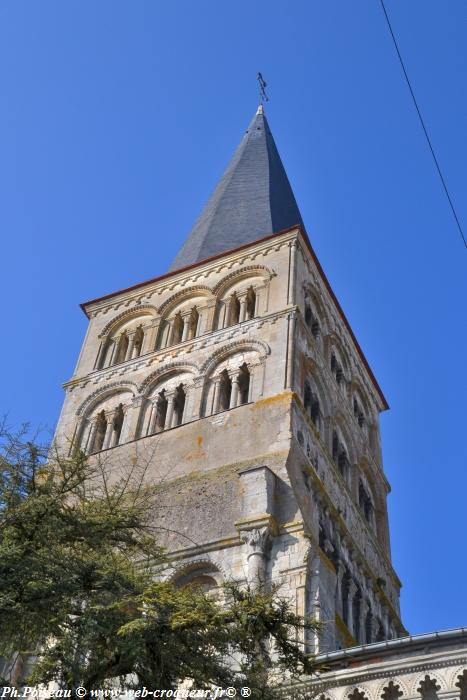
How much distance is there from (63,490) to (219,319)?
48.7 feet

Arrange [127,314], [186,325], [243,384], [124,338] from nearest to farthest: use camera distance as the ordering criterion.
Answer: [243,384] < [186,325] < [124,338] < [127,314]

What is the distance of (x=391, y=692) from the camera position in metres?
12.1

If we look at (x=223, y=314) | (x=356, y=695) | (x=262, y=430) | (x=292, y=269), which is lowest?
(x=356, y=695)

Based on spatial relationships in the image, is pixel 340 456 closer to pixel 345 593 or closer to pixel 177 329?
pixel 345 593

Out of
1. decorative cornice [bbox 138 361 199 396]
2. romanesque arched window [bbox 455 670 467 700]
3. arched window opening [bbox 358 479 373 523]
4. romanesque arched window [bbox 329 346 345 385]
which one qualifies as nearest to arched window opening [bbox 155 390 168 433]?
decorative cornice [bbox 138 361 199 396]

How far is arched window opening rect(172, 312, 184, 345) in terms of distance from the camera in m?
27.7

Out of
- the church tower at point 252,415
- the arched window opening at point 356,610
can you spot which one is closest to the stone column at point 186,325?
the church tower at point 252,415

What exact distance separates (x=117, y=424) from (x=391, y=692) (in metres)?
14.6

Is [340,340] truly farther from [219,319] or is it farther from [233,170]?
[233,170]

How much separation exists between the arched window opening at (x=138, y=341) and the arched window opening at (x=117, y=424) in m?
2.56

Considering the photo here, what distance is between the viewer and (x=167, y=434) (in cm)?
2338

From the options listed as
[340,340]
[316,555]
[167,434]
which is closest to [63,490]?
[316,555]

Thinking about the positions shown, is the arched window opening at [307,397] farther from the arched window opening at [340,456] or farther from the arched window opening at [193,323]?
the arched window opening at [193,323]

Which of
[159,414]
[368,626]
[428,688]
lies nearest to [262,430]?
[159,414]
